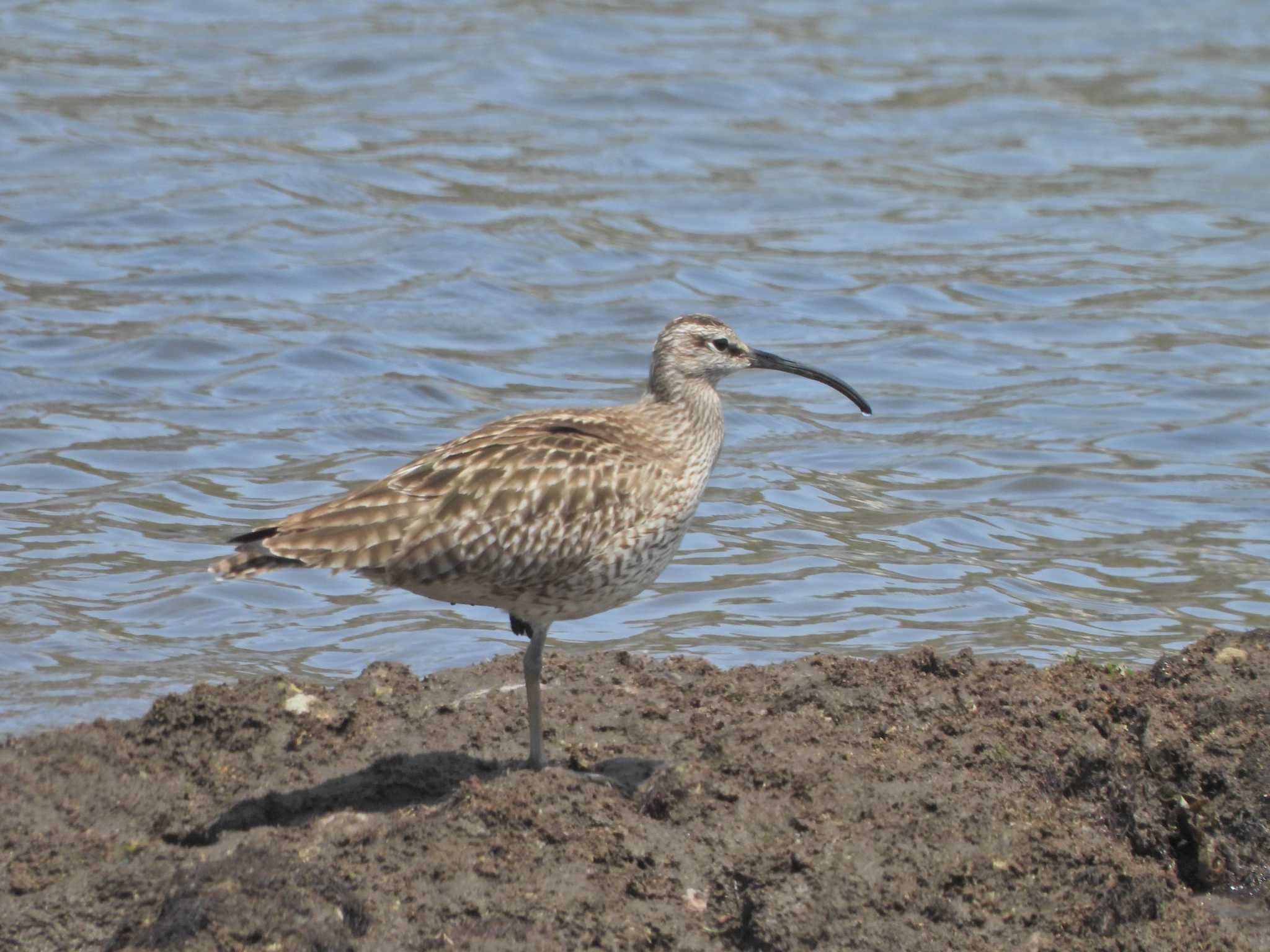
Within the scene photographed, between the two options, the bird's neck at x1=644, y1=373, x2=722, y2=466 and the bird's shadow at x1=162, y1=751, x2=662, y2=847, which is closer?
the bird's shadow at x1=162, y1=751, x2=662, y2=847


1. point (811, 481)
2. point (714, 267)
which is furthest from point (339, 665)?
point (714, 267)

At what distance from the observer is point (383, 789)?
636 centimetres

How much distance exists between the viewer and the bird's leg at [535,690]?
6457mm

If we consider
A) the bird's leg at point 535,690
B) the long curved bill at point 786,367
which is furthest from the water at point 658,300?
the bird's leg at point 535,690

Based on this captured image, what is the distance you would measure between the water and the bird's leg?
75.8 inches

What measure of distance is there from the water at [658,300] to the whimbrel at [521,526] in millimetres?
1861

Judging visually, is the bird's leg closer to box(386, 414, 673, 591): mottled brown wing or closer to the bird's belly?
the bird's belly

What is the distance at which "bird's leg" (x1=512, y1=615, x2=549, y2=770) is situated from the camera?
646cm

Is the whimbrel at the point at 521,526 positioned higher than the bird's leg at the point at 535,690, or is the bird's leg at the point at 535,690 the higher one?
the whimbrel at the point at 521,526

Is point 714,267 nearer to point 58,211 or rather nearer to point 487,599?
point 58,211

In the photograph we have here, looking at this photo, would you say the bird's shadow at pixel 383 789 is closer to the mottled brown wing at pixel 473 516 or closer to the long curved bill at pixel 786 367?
the mottled brown wing at pixel 473 516

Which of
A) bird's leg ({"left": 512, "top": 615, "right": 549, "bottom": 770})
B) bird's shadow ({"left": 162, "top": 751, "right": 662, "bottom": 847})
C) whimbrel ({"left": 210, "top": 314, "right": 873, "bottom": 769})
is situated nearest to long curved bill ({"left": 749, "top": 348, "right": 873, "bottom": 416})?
whimbrel ({"left": 210, "top": 314, "right": 873, "bottom": 769})

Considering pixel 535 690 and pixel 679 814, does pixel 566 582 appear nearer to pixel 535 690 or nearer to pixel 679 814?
pixel 535 690

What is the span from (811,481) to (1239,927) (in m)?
6.11
